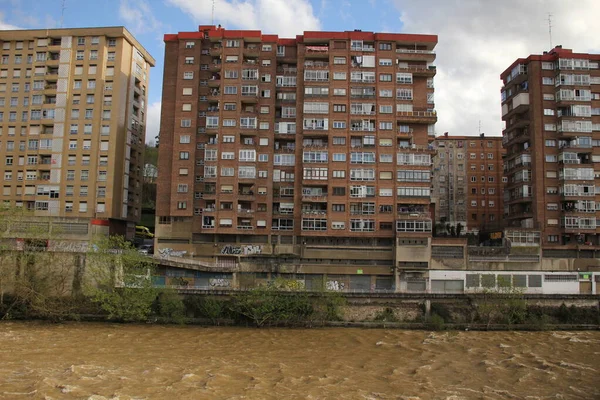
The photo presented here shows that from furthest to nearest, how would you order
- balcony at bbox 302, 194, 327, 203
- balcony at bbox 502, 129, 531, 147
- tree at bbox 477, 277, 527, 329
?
balcony at bbox 502, 129, 531, 147 < balcony at bbox 302, 194, 327, 203 < tree at bbox 477, 277, 527, 329

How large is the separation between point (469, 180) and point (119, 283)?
7197 cm

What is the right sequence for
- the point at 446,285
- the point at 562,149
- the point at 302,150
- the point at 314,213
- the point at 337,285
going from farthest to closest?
1. the point at 562,149
2. the point at 302,150
3. the point at 314,213
4. the point at 337,285
5. the point at 446,285

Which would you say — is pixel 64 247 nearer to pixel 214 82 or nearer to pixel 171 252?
pixel 171 252

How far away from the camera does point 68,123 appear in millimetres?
76938

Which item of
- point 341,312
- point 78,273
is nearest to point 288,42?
point 341,312

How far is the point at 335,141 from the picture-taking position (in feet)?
230

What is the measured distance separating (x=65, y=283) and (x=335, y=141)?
123 ft

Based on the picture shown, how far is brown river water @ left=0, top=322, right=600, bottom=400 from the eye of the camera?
3120cm

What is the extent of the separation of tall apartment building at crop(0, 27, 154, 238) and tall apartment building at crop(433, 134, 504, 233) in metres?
60.0

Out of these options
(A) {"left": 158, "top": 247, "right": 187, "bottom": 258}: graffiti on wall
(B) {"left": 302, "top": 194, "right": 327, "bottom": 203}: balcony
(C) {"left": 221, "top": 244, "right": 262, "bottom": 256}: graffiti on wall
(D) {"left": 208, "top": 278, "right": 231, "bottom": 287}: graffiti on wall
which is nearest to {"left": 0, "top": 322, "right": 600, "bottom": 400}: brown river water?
(D) {"left": 208, "top": 278, "right": 231, "bottom": 287}: graffiti on wall

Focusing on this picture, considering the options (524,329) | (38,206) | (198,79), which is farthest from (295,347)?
(38,206)

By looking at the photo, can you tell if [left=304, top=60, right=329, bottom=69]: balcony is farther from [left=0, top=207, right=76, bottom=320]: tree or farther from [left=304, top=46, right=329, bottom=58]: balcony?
[left=0, top=207, right=76, bottom=320]: tree

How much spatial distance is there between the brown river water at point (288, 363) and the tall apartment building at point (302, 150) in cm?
1919

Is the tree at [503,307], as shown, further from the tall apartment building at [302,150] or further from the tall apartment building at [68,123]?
the tall apartment building at [68,123]
